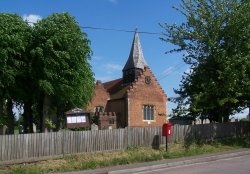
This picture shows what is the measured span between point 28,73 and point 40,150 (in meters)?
7.17

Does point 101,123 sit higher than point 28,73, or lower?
lower

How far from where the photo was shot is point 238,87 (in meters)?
23.7

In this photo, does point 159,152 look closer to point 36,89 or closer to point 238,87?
point 238,87

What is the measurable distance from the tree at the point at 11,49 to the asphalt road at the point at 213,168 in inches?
388

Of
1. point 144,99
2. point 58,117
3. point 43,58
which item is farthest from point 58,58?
point 144,99

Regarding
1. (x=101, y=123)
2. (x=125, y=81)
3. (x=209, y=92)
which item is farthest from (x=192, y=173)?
(x=125, y=81)

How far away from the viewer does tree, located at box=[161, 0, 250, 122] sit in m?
23.6

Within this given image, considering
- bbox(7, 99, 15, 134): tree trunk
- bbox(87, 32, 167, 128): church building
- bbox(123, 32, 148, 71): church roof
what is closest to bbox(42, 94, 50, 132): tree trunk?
bbox(7, 99, 15, 134): tree trunk

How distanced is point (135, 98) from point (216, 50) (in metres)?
30.6

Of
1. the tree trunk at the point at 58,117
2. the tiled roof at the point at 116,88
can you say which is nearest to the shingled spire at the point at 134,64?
the tiled roof at the point at 116,88

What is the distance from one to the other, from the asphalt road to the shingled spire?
133 ft

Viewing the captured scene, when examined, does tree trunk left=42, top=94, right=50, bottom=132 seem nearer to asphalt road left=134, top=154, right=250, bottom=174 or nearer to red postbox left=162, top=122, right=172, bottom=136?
red postbox left=162, top=122, right=172, bottom=136

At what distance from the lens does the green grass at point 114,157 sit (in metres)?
16.0

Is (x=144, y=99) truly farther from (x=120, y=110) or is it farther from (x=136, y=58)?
(x=136, y=58)
